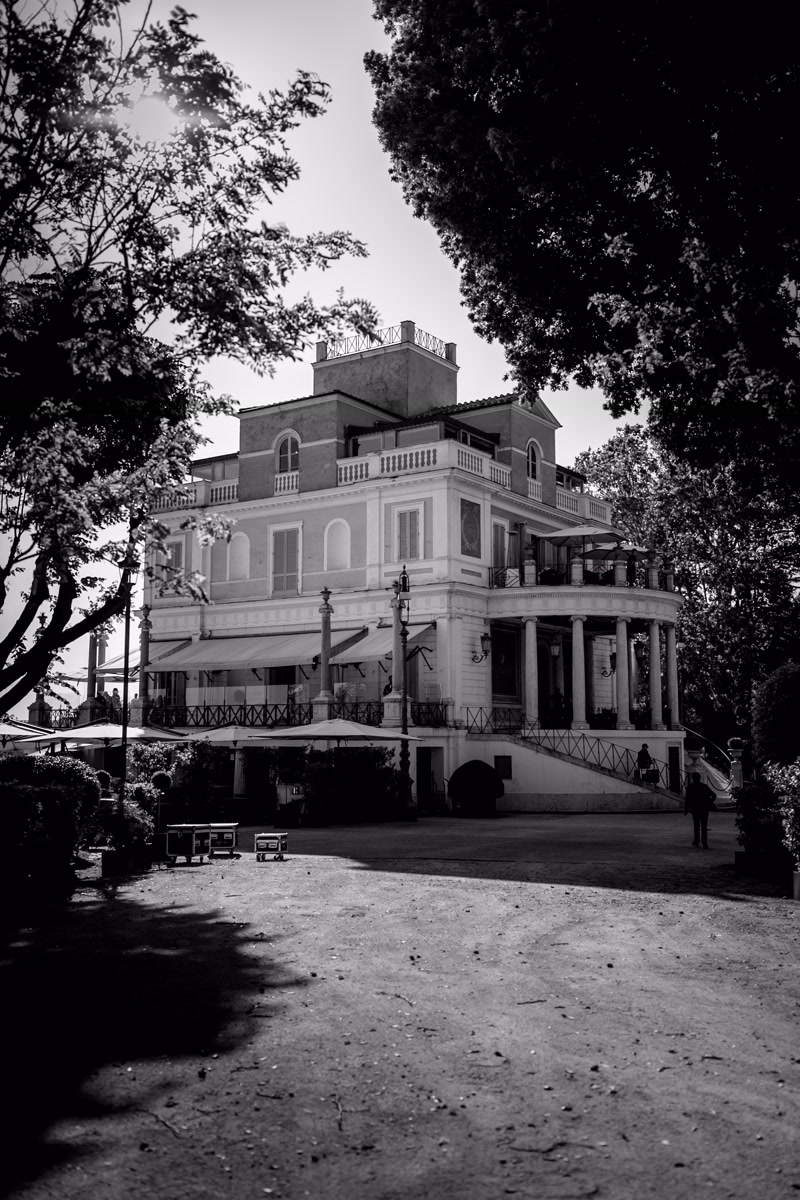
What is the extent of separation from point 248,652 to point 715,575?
59.0 feet

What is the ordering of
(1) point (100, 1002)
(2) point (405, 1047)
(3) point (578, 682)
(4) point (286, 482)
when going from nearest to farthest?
1. (2) point (405, 1047)
2. (1) point (100, 1002)
3. (3) point (578, 682)
4. (4) point (286, 482)

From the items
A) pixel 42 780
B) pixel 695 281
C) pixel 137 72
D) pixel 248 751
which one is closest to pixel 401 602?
pixel 248 751

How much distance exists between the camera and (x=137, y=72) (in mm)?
10438

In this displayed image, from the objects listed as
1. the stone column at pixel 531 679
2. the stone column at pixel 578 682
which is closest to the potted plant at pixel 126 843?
the stone column at pixel 531 679

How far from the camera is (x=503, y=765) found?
33.3 metres

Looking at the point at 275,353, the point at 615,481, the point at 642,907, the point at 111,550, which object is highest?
the point at 615,481

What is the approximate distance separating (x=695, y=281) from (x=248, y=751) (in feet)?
71.3

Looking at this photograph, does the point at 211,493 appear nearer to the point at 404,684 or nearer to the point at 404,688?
the point at 404,684

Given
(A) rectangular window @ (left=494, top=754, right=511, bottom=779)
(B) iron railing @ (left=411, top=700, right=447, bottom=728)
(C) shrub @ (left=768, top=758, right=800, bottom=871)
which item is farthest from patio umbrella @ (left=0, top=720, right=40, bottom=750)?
(C) shrub @ (left=768, top=758, right=800, bottom=871)

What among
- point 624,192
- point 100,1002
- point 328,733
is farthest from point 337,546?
point 100,1002

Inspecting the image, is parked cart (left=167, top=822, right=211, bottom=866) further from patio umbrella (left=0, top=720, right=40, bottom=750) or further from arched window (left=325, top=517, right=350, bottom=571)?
arched window (left=325, top=517, right=350, bottom=571)

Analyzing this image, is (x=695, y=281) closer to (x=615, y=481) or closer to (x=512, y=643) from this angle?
(x=512, y=643)

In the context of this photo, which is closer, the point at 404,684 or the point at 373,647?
the point at 404,684

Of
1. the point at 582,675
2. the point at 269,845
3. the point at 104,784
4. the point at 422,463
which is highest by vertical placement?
the point at 422,463
